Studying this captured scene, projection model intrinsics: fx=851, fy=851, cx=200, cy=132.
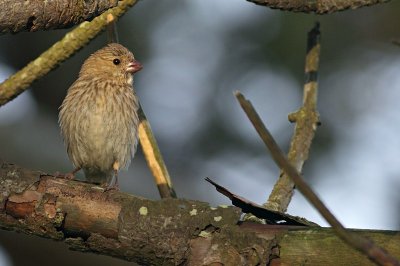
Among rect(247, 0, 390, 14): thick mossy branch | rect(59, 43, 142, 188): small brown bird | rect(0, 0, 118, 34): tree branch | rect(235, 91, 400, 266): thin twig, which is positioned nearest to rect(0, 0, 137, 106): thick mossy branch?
rect(247, 0, 390, 14): thick mossy branch

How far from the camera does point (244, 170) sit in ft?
25.5

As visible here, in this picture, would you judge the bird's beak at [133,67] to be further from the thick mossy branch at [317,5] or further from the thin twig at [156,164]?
the thick mossy branch at [317,5]

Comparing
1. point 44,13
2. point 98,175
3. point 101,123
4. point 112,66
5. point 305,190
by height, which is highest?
point 112,66

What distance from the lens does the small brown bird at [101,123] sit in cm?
595

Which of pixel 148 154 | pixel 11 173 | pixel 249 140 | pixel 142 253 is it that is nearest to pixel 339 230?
pixel 142 253

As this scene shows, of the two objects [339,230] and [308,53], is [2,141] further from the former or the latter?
[339,230]

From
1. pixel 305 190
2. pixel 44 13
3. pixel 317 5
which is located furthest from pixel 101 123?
pixel 305 190

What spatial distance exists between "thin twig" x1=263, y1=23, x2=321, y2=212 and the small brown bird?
142cm

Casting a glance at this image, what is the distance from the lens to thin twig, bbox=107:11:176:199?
4.60 meters

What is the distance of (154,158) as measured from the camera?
477 centimetres

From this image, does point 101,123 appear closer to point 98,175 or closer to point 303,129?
point 98,175

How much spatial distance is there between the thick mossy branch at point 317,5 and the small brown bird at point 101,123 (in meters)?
1.90

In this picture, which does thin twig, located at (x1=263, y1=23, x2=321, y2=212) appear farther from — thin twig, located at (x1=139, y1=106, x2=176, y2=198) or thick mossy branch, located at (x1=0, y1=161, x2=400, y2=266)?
thick mossy branch, located at (x1=0, y1=161, x2=400, y2=266)

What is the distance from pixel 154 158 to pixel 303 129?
853 millimetres
